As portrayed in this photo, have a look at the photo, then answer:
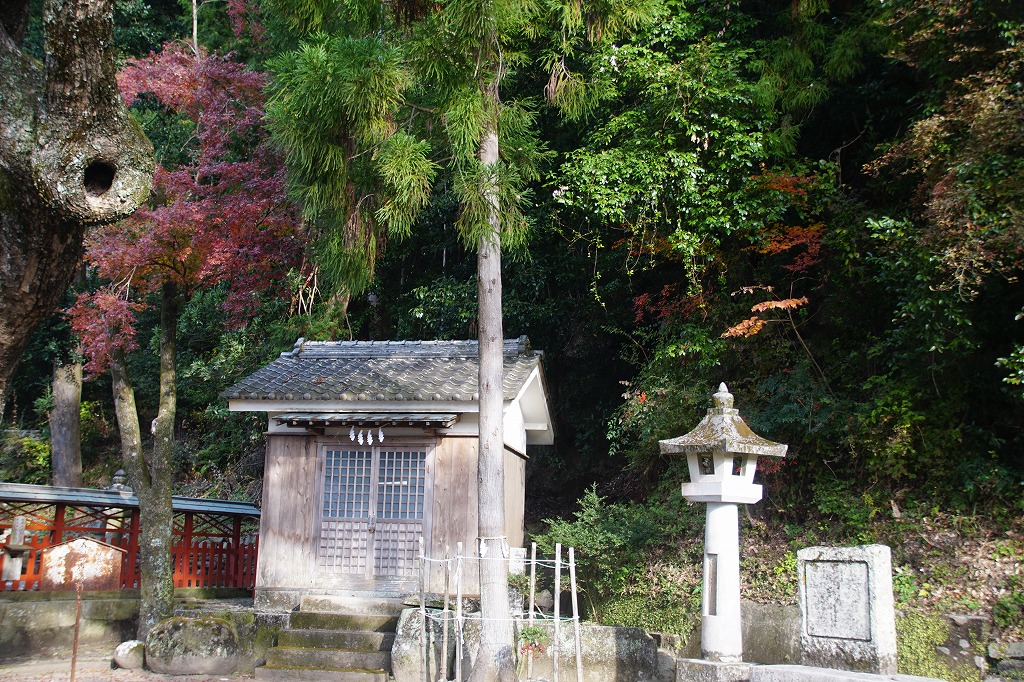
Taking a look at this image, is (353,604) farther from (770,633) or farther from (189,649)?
(770,633)

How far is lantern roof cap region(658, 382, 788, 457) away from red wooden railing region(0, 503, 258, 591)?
909 cm

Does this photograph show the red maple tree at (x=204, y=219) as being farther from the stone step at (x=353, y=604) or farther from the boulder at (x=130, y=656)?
the stone step at (x=353, y=604)

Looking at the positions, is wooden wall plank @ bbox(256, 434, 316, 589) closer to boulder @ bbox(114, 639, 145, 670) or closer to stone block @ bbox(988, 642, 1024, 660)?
boulder @ bbox(114, 639, 145, 670)

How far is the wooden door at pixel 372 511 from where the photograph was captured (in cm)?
1124

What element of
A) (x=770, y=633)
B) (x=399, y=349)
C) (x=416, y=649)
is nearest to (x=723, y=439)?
(x=770, y=633)

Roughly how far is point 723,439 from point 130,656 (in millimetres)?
8153

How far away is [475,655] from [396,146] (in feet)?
20.4

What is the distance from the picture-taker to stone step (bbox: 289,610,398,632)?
34.6 ft

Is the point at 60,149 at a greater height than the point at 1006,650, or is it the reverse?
the point at 60,149

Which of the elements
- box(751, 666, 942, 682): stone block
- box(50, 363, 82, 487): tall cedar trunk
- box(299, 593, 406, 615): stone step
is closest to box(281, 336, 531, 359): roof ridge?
box(299, 593, 406, 615): stone step

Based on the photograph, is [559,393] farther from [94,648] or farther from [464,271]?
[94,648]

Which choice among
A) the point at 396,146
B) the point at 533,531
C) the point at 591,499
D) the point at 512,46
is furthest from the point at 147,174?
the point at 533,531

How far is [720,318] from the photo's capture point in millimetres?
→ 12266

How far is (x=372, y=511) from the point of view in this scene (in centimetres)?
1141
